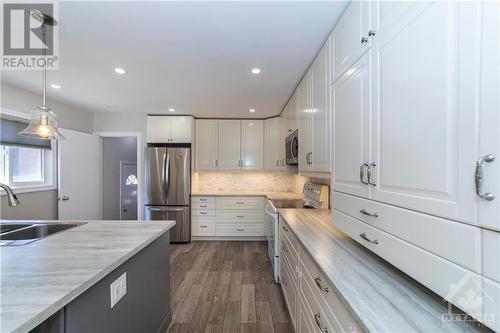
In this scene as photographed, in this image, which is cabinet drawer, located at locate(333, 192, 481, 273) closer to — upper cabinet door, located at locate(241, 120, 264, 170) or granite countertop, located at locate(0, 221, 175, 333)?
granite countertop, located at locate(0, 221, 175, 333)

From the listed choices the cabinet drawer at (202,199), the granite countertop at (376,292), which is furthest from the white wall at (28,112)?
the granite countertop at (376,292)

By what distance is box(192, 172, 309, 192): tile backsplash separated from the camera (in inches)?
182

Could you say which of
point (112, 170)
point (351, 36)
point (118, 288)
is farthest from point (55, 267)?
point (112, 170)

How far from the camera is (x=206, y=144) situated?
14.1 feet

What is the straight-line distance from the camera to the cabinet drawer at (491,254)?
1.70 ft

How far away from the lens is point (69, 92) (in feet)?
10.0

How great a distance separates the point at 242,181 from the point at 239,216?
0.84 m

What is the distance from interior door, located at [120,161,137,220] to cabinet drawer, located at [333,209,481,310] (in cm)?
525

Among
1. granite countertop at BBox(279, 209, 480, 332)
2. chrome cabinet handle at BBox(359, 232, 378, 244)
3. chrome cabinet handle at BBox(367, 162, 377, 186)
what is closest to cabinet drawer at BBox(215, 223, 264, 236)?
granite countertop at BBox(279, 209, 480, 332)

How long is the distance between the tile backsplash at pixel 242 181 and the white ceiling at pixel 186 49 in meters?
1.82

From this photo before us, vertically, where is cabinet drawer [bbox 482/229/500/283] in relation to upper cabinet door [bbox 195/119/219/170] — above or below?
below

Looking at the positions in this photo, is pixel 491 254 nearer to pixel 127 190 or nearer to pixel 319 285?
pixel 319 285

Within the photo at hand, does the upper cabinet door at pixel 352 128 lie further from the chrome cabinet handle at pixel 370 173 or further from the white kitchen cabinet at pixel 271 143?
the white kitchen cabinet at pixel 271 143

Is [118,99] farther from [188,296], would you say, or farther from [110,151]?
[188,296]
